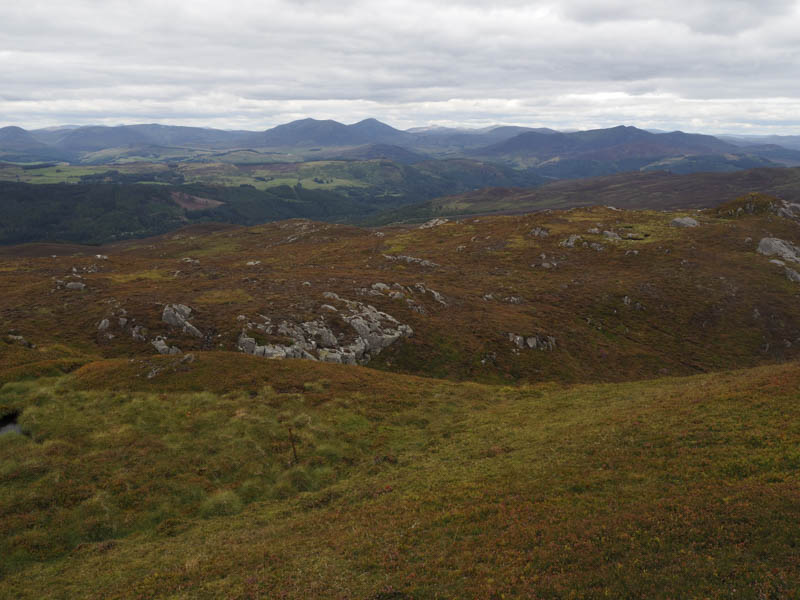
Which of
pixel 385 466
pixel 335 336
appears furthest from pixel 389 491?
pixel 335 336

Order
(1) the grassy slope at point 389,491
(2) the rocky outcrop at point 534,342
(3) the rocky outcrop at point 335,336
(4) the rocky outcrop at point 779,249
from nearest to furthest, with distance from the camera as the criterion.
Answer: (1) the grassy slope at point 389,491, (3) the rocky outcrop at point 335,336, (2) the rocky outcrop at point 534,342, (4) the rocky outcrop at point 779,249

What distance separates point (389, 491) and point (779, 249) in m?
117

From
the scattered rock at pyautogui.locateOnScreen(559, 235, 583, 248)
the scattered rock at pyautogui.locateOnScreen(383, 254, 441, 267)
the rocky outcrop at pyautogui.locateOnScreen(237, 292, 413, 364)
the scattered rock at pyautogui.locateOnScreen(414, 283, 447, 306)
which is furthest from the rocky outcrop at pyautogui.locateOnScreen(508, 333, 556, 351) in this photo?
the scattered rock at pyautogui.locateOnScreen(559, 235, 583, 248)

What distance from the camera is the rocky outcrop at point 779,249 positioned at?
3765 inches

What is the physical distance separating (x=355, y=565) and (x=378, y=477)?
9.50 m

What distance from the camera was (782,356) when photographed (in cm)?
6644

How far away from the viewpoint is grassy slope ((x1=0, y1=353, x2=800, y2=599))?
1625 cm

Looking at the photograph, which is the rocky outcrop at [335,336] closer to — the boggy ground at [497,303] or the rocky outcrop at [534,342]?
the boggy ground at [497,303]

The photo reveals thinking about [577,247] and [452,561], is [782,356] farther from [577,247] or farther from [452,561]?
[452,561]

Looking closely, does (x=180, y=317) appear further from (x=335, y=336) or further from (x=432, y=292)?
(x=432, y=292)

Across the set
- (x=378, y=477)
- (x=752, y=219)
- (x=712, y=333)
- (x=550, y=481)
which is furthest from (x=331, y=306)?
(x=752, y=219)

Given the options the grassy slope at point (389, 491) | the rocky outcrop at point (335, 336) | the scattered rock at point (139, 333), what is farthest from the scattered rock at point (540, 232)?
the scattered rock at point (139, 333)

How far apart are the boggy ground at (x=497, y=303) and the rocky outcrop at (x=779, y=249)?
2.13 m

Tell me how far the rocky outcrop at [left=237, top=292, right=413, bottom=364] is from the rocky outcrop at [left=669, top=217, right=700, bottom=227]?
103818 millimetres
